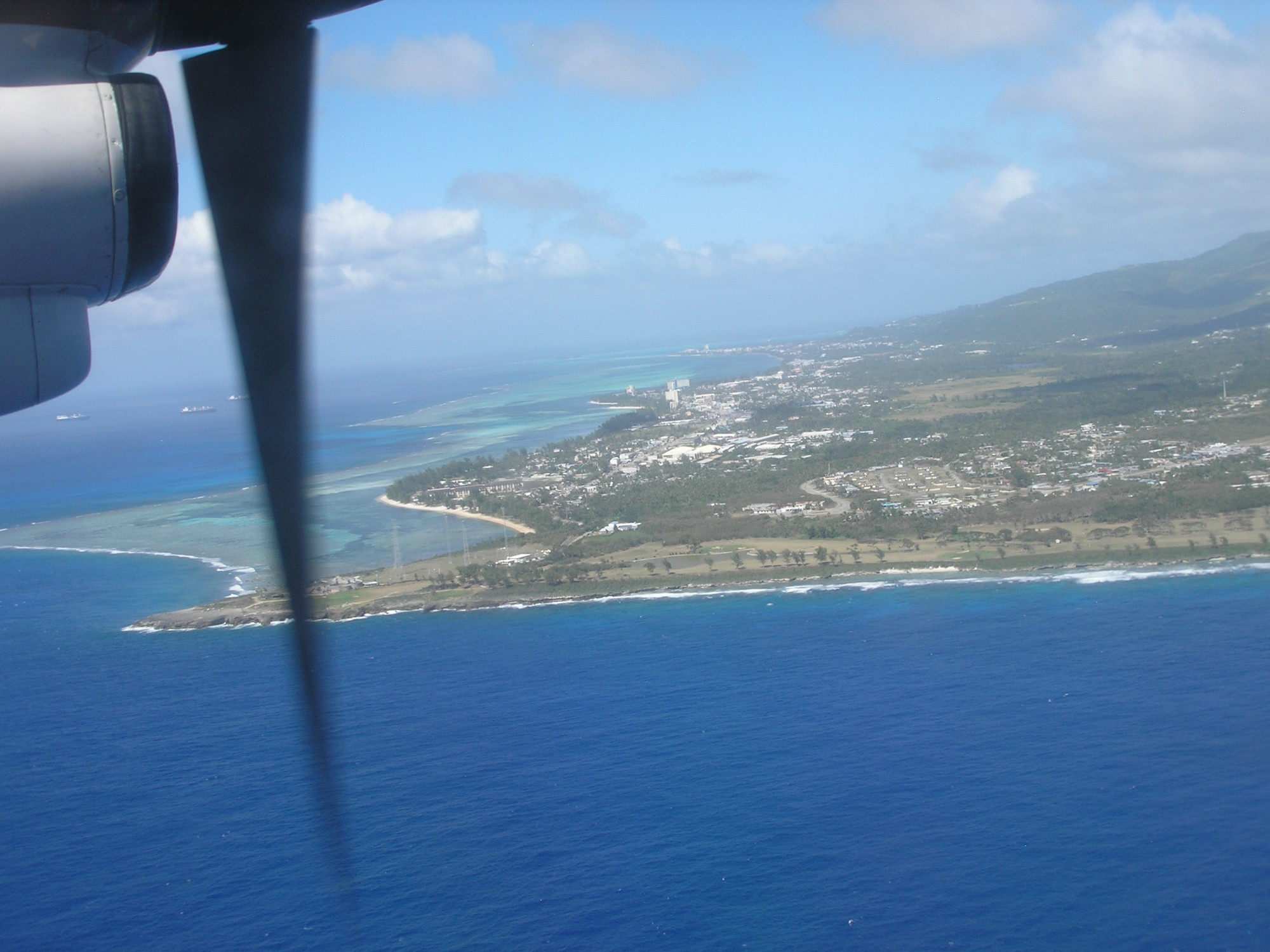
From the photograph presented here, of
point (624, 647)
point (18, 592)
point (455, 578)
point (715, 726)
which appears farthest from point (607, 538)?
point (18, 592)

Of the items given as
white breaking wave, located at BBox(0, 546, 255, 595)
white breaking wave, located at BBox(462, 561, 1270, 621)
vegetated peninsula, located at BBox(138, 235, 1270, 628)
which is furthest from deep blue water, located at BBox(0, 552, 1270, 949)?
white breaking wave, located at BBox(0, 546, 255, 595)

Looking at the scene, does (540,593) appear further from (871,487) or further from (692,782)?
(871,487)

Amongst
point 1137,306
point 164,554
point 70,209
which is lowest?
point 164,554

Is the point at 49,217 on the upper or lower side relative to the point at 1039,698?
upper

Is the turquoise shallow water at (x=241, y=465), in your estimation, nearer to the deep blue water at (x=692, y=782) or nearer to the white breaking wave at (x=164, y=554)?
the white breaking wave at (x=164, y=554)

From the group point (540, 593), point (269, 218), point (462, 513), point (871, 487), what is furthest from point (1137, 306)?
point (269, 218)

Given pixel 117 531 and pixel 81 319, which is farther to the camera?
pixel 117 531

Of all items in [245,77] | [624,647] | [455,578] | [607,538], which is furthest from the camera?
[607,538]

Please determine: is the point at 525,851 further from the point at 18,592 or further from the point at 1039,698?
the point at 18,592
